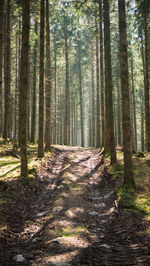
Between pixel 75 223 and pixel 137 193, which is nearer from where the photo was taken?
pixel 75 223

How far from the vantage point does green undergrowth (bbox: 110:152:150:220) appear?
5398mm

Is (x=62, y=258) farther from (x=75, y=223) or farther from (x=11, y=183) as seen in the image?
(x=11, y=183)

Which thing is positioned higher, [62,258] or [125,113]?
[125,113]

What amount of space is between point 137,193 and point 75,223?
99.9 inches

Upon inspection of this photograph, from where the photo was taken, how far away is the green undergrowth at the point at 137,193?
17.7ft

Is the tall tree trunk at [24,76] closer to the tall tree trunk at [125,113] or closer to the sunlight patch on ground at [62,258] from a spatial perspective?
the tall tree trunk at [125,113]

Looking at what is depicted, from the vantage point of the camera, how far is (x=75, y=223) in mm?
5012

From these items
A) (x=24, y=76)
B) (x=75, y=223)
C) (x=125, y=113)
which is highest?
(x=24, y=76)

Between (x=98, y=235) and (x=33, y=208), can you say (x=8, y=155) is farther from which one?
(x=98, y=235)

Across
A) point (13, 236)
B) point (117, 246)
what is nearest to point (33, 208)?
point (13, 236)

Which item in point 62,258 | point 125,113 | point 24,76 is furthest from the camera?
point 24,76

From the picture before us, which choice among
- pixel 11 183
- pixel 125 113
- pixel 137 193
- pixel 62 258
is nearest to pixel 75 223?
pixel 62 258

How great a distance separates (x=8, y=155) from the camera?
1197cm

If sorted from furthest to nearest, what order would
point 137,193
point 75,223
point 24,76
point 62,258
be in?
point 24,76
point 137,193
point 75,223
point 62,258
